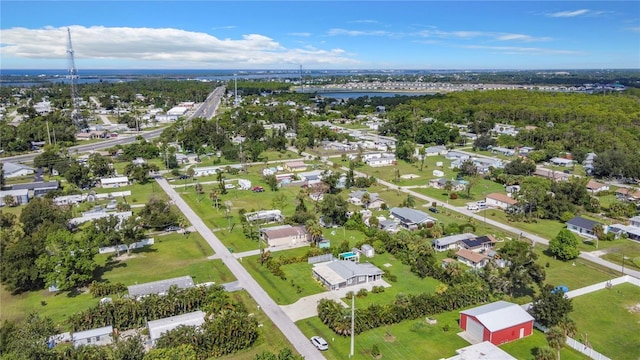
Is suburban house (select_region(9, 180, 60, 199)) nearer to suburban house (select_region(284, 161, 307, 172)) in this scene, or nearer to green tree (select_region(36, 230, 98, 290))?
green tree (select_region(36, 230, 98, 290))

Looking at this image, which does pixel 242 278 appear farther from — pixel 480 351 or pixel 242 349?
pixel 480 351

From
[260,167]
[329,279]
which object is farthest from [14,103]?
[329,279]

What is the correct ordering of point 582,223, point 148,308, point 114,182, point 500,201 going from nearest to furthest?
1. point 148,308
2. point 582,223
3. point 500,201
4. point 114,182

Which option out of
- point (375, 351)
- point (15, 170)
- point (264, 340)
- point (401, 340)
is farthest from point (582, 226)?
point (15, 170)

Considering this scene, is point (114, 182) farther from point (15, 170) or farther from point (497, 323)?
point (497, 323)

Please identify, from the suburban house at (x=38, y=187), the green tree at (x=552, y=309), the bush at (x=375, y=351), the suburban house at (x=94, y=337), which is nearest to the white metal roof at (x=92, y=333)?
the suburban house at (x=94, y=337)

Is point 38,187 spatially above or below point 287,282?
above

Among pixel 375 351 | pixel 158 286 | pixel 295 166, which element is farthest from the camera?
pixel 295 166

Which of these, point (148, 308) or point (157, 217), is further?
point (157, 217)
